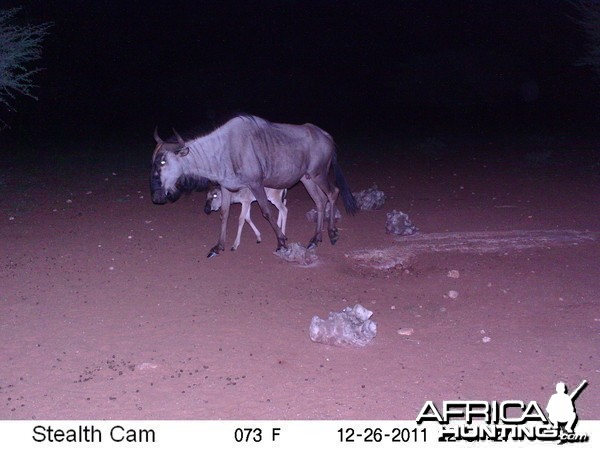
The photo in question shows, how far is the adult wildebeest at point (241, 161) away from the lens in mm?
8289

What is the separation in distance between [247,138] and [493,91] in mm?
32113

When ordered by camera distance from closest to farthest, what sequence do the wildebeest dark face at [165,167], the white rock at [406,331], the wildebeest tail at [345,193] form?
the white rock at [406,331] → the wildebeest dark face at [165,167] → the wildebeest tail at [345,193]

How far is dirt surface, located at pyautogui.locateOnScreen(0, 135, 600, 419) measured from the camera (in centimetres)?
479

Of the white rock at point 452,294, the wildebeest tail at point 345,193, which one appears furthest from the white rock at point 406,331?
the wildebeest tail at point 345,193

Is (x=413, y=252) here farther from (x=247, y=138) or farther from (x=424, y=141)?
(x=424, y=141)

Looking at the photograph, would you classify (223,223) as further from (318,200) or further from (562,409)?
(562,409)

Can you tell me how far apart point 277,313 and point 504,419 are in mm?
2740

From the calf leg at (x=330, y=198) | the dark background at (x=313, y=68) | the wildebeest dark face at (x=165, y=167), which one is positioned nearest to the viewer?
the wildebeest dark face at (x=165, y=167)

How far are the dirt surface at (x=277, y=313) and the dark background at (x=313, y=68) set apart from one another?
1446cm

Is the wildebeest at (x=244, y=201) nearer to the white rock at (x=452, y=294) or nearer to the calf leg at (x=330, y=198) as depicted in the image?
the calf leg at (x=330, y=198)

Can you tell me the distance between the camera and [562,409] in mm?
4297

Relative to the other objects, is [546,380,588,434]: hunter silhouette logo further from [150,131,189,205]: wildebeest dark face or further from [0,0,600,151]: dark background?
[0,0,600,151]: dark background

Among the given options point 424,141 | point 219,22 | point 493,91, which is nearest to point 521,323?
point 424,141

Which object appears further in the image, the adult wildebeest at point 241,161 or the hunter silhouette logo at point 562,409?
the adult wildebeest at point 241,161
